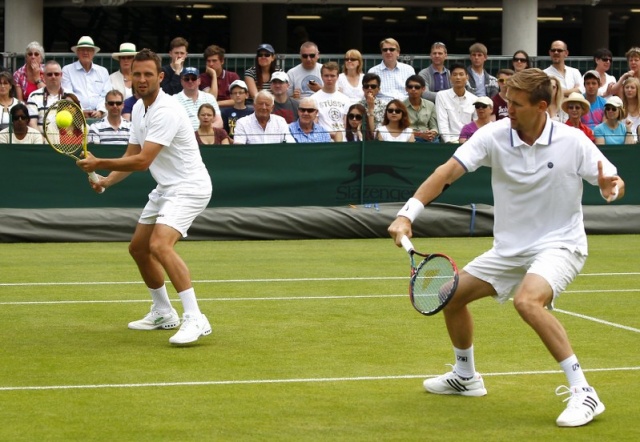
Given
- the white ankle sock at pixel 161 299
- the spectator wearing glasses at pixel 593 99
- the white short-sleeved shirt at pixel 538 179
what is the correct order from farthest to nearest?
the spectator wearing glasses at pixel 593 99
the white ankle sock at pixel 161 299
the white short-sleeved shirt at pixel 538 179

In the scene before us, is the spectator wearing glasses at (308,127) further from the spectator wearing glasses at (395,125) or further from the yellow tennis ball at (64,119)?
the yellow tennis ball at (64,119)

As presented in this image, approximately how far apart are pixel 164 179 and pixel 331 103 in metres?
9.30

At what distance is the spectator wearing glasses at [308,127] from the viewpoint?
17.8 m

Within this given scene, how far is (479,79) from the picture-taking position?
20094 mm

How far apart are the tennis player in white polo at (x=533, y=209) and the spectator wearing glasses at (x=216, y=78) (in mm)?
12049

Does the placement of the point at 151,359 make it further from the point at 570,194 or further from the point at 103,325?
the point at 570,194

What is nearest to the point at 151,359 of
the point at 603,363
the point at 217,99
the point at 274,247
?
the point at 603,363

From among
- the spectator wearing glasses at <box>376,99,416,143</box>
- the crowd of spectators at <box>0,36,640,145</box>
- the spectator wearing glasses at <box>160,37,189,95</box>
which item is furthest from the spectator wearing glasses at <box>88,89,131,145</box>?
the spectator wearing glasses at <box>376,99,416,143</box>

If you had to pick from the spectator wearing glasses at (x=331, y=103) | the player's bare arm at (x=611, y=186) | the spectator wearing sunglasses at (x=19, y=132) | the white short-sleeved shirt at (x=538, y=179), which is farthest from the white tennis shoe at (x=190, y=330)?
the spectator wearing glasses at (x=331, y=103)

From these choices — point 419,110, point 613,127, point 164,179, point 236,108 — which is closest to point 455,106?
point 419,110

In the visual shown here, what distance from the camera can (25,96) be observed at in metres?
19.0

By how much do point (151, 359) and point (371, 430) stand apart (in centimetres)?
256

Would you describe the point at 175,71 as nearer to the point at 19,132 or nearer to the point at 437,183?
Result: the point at 19,132

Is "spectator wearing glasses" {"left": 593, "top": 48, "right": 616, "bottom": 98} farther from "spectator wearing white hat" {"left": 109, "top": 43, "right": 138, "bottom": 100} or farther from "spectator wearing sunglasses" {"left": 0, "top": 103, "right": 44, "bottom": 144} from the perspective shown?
"spectator wearing sunglasses" {"left": 0, "top": 103, "right": 44, "bottom": 144}
